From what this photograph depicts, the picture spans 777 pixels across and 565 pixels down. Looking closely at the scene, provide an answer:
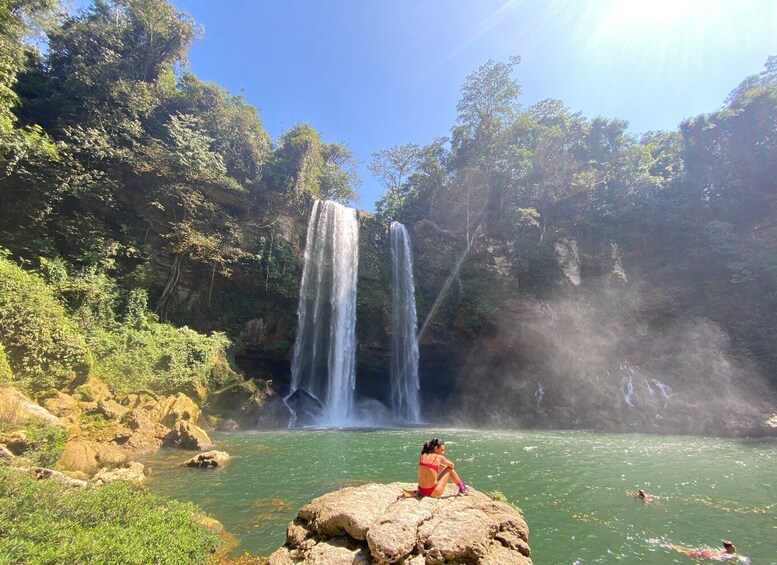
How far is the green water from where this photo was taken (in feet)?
18.3

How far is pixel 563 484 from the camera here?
8375 mm

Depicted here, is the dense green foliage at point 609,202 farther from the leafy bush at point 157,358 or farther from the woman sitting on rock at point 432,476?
the woman sitting on rock at point 432,476

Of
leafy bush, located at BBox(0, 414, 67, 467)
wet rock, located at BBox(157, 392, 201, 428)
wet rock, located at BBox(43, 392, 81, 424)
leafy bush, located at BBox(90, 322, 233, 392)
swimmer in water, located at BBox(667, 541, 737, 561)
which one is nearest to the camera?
swimmer in water, located at BBox(667, 541, 737, 561)

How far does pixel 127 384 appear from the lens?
1406 centimetres

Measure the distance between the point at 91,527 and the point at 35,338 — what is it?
10338mm

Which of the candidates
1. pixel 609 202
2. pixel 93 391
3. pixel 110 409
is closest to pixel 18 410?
pixel 110 409

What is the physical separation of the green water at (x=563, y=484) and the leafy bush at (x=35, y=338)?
438 cm

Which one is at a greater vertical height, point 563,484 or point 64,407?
point 64,407

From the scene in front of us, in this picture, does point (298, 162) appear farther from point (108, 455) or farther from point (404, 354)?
point (108, 455)

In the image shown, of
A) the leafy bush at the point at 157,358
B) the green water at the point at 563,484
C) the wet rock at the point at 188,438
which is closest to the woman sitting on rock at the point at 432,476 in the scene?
the green water at the point at 563,484

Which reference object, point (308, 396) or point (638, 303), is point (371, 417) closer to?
point (308, 396)

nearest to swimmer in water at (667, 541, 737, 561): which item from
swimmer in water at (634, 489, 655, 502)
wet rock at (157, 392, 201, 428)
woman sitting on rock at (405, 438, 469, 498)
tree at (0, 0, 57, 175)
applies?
swimmer in water at (634, 489, 655, 502)

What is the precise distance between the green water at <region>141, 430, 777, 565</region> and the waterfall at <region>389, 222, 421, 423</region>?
960 cm

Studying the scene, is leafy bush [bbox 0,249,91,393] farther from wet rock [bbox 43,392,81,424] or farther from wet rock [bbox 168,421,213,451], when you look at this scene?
wet rock [bbox 168,421,213,451]
